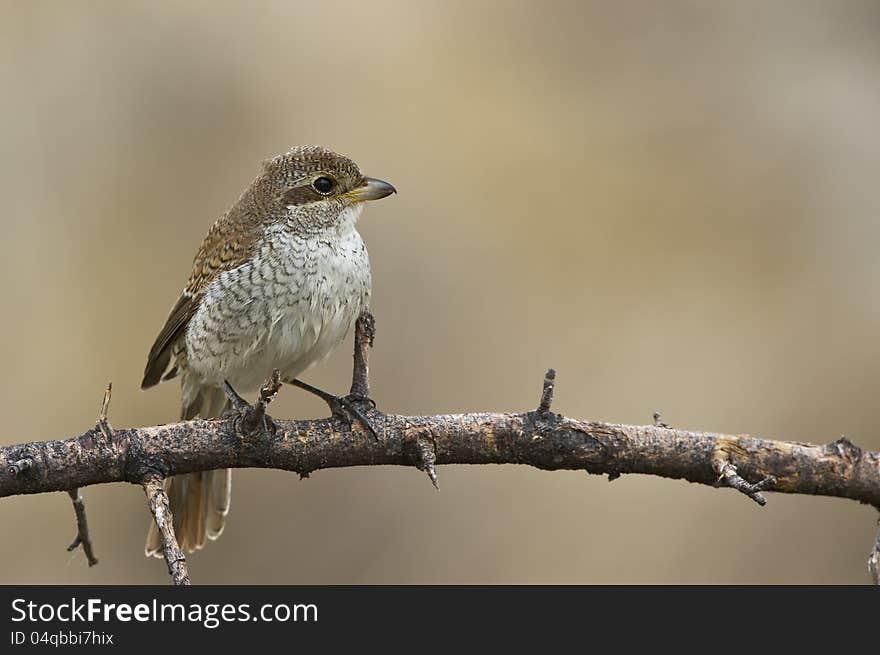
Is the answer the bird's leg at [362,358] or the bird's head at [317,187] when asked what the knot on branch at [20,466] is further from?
the bird's head at [317,187]

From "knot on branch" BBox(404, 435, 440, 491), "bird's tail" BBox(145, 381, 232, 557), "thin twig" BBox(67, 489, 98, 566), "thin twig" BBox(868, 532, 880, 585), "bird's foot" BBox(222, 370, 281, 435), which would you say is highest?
"bird's foot" BBox(222, 370, 281, 435)

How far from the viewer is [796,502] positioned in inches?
263

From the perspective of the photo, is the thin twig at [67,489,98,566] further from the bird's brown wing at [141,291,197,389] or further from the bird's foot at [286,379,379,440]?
the bird's brown wing at [141,291,197,389]

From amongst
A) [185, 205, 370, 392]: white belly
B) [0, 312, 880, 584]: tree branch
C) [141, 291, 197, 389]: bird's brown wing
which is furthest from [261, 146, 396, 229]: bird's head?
[0, 312, 880, 584]: tree branch

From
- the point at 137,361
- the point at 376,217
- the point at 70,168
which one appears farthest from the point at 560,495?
the point at 70,168

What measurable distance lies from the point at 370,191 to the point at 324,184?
177mm

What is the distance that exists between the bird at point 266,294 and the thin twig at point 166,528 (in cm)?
106

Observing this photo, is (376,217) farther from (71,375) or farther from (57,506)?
(57,506)

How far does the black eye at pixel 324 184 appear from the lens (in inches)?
162

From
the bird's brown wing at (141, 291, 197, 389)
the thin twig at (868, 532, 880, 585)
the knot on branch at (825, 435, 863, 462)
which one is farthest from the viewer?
the bird's brown wing at (141, 291, 197, 389)

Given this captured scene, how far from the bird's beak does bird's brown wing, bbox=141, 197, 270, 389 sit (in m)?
0.38

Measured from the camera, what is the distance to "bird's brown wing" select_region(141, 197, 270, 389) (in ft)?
13.1

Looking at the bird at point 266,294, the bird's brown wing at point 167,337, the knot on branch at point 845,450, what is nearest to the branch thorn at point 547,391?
the knot on branch at point 845,450

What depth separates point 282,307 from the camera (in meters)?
3.79
